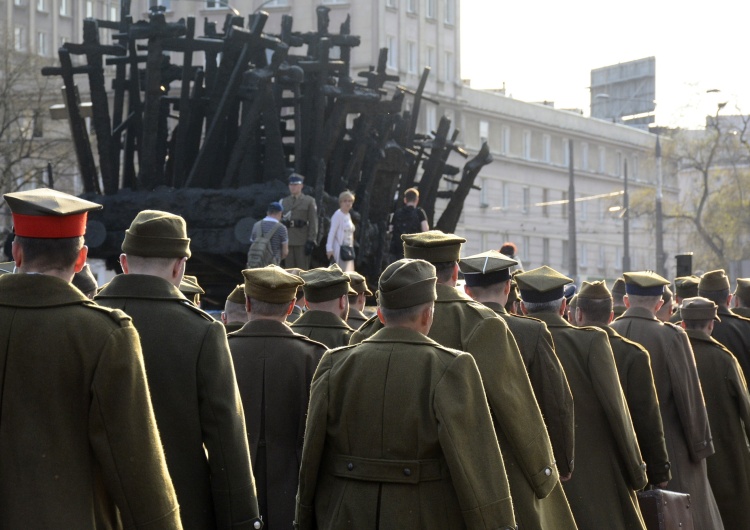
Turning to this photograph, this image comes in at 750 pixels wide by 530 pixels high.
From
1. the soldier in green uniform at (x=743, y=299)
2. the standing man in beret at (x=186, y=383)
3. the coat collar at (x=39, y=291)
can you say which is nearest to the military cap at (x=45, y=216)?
the coat collar at (x=39, y=291)

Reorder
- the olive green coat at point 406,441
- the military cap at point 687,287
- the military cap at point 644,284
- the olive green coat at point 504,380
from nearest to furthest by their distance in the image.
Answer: the olive green coat at point 406,441 < the olive green coat at point 504,380 < the military cap at point 644,284 < the military cap at point 687,287

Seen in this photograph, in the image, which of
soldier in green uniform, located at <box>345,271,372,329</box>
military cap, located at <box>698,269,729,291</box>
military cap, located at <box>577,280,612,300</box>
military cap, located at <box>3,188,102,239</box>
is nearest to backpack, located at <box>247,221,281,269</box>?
military cap, located at <box>698,269,729,291</box>

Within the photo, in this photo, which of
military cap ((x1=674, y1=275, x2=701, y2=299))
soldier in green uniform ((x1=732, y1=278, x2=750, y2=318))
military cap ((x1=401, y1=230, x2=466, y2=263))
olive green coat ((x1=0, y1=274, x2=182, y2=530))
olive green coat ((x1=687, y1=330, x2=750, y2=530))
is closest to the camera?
olive green coat ((x1=0, y1=274, x2=182, y2=530))

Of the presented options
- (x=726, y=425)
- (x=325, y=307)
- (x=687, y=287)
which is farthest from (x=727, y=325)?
(x=325, y=307)

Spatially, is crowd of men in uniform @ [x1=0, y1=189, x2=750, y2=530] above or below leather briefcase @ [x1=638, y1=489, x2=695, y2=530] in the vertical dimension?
above

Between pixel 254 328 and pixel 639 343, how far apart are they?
2856 mm

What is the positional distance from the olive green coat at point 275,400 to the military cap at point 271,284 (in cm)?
14

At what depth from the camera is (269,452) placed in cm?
694

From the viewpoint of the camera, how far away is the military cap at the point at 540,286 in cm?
745

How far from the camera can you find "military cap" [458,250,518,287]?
673 cm

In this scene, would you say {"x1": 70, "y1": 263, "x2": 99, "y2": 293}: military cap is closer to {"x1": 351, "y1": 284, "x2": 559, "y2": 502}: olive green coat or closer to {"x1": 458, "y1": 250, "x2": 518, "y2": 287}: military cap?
{"x1": 351, "y1": 284, "x2": 559, "y2": 502}: olive green coat

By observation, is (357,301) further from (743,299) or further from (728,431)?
(743,299)

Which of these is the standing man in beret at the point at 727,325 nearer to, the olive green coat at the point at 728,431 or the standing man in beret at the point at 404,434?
the olive green coat at the point at 728,431

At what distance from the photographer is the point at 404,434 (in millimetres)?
5105
